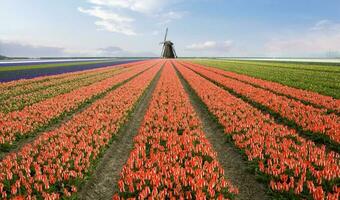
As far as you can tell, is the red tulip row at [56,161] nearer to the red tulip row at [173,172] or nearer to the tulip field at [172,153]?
the tulip field at [172,153]

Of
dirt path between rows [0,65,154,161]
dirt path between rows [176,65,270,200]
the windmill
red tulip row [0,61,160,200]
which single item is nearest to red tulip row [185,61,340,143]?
dirt path between rows [176,65,270,200]

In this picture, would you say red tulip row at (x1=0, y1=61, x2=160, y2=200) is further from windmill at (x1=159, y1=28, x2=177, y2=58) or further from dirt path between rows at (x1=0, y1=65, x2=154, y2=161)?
windmill at (x1=159, y1=28, x2=177, y2=58)

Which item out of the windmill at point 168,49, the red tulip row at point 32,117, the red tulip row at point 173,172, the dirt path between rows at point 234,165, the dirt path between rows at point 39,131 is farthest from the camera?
the windmill at point 168,49

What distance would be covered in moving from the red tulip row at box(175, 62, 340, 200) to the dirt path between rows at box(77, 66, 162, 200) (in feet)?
14.2

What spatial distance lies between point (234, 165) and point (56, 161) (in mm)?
5739

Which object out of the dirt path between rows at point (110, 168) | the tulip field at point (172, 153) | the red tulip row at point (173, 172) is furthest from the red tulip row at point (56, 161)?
the red tulip row at point (173, 172)

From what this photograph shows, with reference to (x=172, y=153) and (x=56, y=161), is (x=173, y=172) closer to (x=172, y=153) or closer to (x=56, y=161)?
(x=172, y=153)

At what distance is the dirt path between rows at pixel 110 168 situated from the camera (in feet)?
26.0

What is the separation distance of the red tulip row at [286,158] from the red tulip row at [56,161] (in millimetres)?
5229

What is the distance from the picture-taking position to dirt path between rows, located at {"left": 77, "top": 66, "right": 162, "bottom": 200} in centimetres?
794

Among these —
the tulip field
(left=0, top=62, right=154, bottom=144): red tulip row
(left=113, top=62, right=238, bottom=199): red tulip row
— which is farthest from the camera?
(left=0, top=62, right=154, bottom=144): red tulip row

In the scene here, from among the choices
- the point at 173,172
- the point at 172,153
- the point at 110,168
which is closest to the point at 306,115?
the point at 172,153

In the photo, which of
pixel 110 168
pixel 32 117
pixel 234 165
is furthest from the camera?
pixel 32 117

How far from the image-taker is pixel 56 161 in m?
8.73
